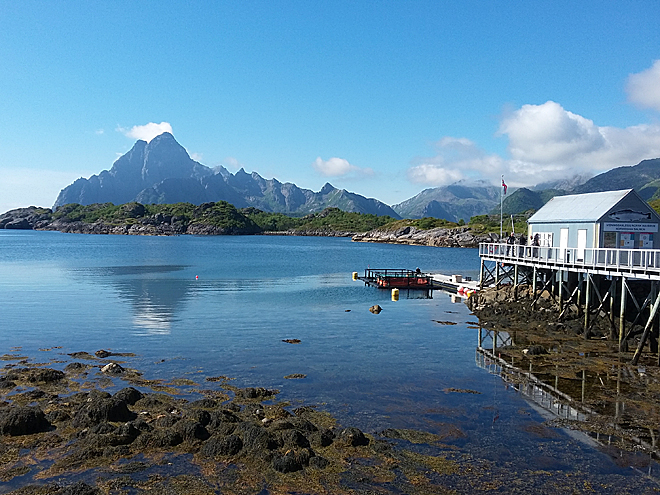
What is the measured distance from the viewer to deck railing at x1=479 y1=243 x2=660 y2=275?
30.5m

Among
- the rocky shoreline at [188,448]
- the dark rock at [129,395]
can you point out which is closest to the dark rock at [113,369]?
the rocky shoreline at [188,448]

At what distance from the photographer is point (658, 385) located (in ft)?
81.0

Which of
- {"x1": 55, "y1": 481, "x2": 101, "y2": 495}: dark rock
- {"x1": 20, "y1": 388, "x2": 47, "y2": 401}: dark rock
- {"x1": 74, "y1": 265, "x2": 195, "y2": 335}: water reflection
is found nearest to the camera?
{"x1": 55, "y1": 481, "x2": 101, "y2": 495}: dark rock

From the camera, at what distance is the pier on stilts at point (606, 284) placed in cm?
3062

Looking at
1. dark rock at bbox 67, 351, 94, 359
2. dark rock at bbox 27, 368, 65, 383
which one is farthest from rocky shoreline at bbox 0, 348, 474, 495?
dark rock at bbox 67, 351, 94, 359

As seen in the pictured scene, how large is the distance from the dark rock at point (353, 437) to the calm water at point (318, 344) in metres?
1.67

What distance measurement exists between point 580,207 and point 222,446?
34757 mm

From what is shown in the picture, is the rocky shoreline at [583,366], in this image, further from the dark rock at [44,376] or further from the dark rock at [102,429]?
the dark rock at [44,376]

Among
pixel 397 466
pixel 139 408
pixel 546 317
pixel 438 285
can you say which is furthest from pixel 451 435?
pixel 438 285

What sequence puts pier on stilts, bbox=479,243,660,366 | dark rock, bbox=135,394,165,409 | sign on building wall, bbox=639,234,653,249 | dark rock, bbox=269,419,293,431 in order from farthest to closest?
sign on building wall, bbox=639,234,653,249 → pier on stilts, bbox=479,243,660,366 → dark rock, bbox=135,394,165,409 → dark rock, bbox=269,419,293,431

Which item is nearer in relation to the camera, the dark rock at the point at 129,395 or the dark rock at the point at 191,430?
the dark rock at the point at 191,430

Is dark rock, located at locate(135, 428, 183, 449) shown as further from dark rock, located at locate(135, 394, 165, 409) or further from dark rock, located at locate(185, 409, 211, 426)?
dark rock, located at locate(135, 394, 165, 409)

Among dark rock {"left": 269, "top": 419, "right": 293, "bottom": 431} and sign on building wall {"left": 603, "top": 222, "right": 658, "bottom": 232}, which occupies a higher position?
sign on building wall {"left": 603, "top": 222, "right": 658, "bottom": 232}

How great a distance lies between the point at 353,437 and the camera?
58.3 ft
